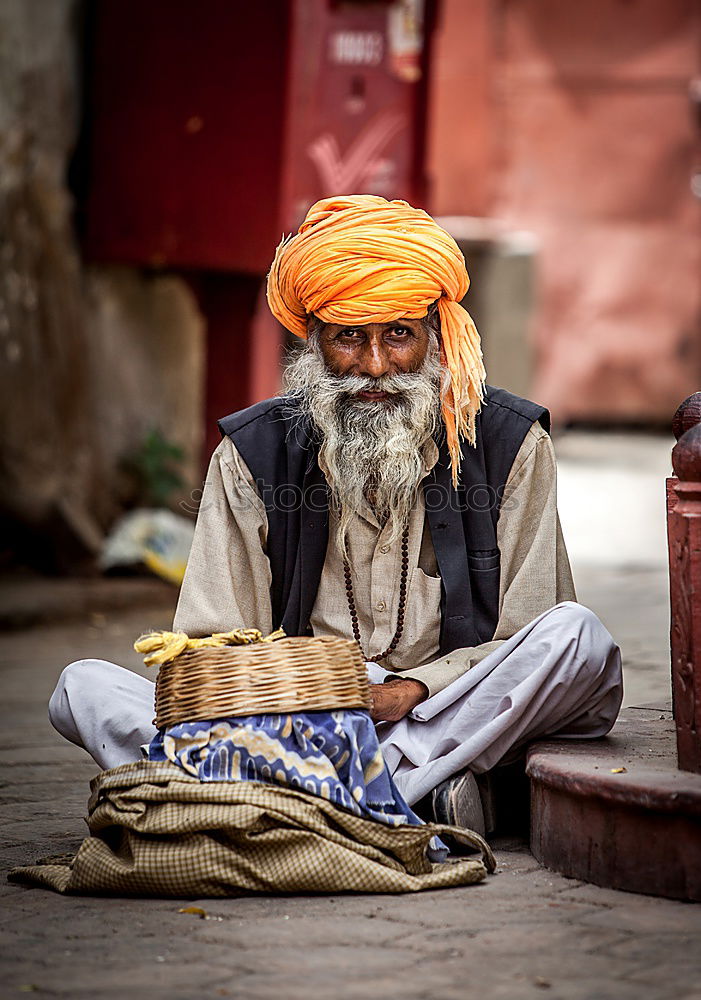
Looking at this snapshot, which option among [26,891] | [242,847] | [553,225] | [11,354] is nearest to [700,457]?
[242,847]

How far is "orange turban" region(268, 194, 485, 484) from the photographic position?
381cm

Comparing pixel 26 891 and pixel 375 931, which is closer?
pixel 375 931

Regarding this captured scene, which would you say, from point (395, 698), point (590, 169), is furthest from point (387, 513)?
point (590, 169)

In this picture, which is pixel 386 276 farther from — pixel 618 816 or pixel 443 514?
pixel 618 816

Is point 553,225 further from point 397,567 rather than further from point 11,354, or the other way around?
point 397,567

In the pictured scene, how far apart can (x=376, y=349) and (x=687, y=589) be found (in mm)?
1003

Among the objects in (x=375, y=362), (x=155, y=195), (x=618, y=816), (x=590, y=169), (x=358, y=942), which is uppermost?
(x=590, y=169)

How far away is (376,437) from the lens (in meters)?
3.83

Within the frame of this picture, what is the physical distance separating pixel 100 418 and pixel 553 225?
500 centimetres

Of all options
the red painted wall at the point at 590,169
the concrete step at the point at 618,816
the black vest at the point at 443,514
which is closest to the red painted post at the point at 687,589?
the concrete step at the point at 618,816

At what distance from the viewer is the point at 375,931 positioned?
293cm

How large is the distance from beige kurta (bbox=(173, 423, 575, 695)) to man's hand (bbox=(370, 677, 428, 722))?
5 cm

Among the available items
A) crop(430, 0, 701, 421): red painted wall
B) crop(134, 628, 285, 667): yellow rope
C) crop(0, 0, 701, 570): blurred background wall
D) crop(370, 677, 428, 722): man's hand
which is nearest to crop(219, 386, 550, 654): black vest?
crop(370, 677, 428, 722): man's hand

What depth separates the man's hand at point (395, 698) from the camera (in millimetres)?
3588
